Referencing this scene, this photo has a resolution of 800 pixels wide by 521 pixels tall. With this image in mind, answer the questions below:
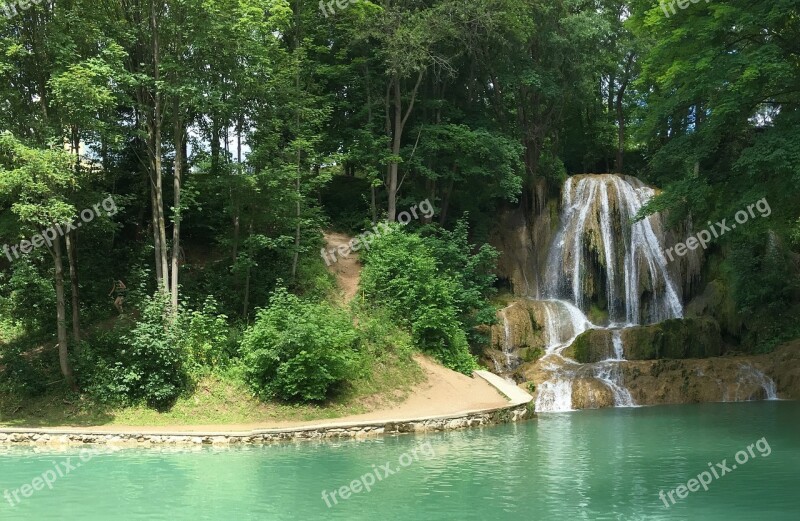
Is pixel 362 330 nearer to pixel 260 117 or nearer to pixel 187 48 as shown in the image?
pixel 260 117

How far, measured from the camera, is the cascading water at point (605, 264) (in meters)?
25.7

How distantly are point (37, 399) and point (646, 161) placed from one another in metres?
31.3

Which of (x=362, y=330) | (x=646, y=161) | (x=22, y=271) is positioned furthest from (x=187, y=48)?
(x=646, y=161)

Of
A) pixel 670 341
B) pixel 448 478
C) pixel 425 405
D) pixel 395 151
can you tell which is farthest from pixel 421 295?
pixel 448 478

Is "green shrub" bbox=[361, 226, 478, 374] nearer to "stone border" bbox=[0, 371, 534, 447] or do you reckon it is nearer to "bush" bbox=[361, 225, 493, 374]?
"bush" bbox=[361, 225, 493, 374]

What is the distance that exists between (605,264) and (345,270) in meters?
10.5

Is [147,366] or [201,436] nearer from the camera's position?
[201,436]

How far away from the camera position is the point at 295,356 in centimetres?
1659

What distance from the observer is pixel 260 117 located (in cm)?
2120

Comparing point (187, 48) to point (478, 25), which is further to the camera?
point (478, 25)

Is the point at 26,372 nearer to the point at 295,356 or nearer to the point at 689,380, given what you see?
the point at 295,356

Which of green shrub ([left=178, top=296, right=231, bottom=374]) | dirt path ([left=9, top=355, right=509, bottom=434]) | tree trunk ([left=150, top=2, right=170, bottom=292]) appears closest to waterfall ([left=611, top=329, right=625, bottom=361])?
dirt path ([left=9, top=355, right=509, bottom=434])

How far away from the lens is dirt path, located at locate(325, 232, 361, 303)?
22734mm

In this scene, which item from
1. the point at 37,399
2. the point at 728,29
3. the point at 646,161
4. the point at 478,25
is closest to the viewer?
the point at 728,29
